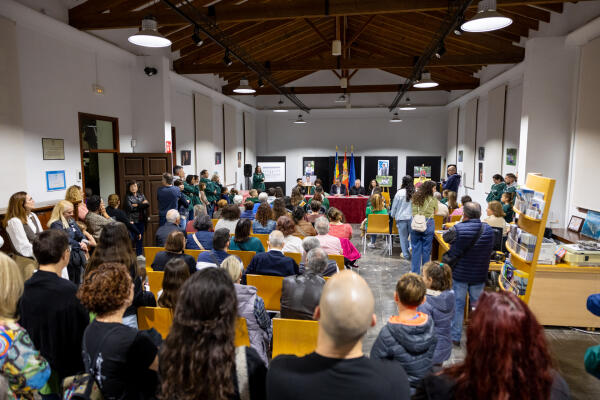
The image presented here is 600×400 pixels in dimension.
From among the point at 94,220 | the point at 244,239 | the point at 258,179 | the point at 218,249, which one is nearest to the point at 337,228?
the point at 244,239

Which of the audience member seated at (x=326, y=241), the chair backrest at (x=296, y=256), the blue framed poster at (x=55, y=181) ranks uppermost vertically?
the blue framed poster at (x=55, y=181)

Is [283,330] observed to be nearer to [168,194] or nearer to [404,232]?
[404,232]

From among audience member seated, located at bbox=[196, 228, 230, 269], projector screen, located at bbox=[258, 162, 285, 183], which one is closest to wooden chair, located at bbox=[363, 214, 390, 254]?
audience member seated, located at bbox=[196, 228, 230, 269]

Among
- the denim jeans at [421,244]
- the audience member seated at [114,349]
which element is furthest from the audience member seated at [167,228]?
the denim jeans at [421,244]

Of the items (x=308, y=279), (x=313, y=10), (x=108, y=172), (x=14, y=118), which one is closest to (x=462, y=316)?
(x=308, y=279)

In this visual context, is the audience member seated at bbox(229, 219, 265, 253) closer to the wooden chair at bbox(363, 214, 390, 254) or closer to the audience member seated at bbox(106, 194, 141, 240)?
the audience member seated at bbox(106, 194, 141, 240)

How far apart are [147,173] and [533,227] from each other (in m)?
7.15

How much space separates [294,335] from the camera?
2.82m

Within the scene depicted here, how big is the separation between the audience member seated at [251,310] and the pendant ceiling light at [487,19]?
3711 millimetres

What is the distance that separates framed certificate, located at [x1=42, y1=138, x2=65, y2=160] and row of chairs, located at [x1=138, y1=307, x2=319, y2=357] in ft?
14.1

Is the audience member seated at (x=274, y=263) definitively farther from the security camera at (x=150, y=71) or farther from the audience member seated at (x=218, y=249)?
the security camera at (x=150, y=71)

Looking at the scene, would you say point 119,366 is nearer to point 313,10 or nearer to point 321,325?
point 321,325

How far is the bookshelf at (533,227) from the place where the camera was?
3.34 m

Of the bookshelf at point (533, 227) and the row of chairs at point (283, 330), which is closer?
the row of chairs at point (283, 330)
